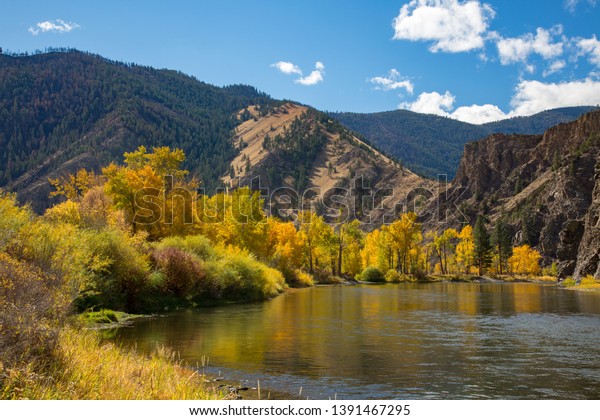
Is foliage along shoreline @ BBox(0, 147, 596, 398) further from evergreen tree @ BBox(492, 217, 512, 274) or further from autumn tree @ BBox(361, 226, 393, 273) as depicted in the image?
evergreen tree @ BBox(492, 217, 512, 274)

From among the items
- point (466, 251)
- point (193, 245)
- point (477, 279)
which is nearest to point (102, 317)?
point (193, 245)

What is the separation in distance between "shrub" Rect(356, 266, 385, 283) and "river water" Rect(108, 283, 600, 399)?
57433mm

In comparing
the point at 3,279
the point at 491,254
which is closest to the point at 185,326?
the point at 3,279

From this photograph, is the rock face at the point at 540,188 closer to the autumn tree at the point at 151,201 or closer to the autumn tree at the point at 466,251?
the autumn tree at the point at 466,251

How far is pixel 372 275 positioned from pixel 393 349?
249 ft

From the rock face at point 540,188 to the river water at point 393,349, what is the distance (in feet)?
217

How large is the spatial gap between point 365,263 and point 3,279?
110079 mm

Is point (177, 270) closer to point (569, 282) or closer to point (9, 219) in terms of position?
point (9, 219)

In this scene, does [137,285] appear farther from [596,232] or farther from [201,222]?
[596,232]

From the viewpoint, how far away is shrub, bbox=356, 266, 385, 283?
9769 cm

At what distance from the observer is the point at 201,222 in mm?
61062

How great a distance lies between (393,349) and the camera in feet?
75.2

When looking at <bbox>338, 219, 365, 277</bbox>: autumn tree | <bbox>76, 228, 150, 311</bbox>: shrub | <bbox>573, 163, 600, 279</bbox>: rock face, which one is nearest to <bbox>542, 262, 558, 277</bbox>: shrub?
<bbox>573, 163, 600, 279</bbox>: rock face

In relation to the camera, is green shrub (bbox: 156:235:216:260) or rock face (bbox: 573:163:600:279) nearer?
green shrub (bbox: 156:235:216:260)
